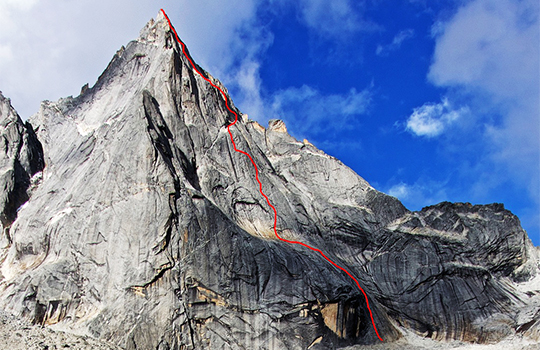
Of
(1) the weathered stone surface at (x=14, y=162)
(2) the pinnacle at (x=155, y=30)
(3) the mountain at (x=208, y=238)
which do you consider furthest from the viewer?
(2) the pinnacle at (x=155, y=30)

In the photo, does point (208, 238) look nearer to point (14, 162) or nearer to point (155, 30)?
point (14, 162)

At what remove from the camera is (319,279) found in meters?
25.6

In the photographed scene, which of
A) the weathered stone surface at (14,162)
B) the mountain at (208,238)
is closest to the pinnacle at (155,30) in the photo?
the mountain at (208,238)

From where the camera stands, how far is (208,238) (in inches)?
985

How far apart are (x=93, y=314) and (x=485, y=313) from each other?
2296 centimetres

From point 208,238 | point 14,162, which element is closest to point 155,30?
point 14,162

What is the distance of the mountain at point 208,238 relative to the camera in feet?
76.8

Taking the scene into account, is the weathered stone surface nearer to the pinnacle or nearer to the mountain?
the mountain

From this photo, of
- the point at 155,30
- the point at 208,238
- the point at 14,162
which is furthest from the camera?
the point at 155,30

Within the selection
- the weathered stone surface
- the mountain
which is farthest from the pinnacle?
the weathered stone surface

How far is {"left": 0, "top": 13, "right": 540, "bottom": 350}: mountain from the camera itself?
23406 millimetres

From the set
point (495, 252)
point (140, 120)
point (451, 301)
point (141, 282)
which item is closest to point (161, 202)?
point (141, 282)

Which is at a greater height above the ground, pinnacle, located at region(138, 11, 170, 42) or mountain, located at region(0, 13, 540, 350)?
pinnacle, located at region(138, 11, 170, 42)

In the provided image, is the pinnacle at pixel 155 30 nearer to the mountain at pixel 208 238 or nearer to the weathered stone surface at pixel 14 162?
the mountain at pixel 208 238
